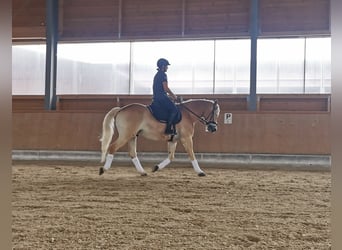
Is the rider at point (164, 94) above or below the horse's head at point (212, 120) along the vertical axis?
above

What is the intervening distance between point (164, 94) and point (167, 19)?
4839mm

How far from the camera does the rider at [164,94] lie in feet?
20.6

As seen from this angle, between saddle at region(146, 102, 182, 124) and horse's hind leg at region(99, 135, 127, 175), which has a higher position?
saddle at region(146, 102, 182, 124)

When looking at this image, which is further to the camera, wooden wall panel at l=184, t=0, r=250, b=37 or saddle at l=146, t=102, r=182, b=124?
Answer: wooden wall panel at l=184, t=0, r=250, b=37

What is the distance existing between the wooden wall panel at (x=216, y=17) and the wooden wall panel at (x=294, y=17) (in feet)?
1.63

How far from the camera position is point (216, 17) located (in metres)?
10.4

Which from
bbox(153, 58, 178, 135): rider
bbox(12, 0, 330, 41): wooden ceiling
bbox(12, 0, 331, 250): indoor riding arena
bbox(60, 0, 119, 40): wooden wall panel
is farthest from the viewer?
bbox(60, 0, 119, 40): wooden wall panel


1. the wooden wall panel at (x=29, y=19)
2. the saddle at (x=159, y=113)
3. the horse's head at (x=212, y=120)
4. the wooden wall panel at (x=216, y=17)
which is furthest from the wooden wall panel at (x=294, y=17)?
the wooden wall panel at (x=29, y=19)

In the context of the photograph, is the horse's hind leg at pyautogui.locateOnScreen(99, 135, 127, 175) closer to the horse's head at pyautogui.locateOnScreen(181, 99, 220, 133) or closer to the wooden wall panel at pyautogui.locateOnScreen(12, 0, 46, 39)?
the horse's head at pyautogui.locateOnScreen(181, 99, 220, 133)

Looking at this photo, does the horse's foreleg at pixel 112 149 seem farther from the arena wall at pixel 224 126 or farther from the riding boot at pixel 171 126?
the arena wall at pixel 224 126

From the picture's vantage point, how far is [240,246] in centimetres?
251

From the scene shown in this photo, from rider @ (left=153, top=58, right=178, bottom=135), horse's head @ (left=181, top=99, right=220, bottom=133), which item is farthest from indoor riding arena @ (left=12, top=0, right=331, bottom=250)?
rider @ (left=153, top=58, right=178, bottom=135)

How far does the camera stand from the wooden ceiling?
32.7ft

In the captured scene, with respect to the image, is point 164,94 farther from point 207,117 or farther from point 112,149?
point 112,149
